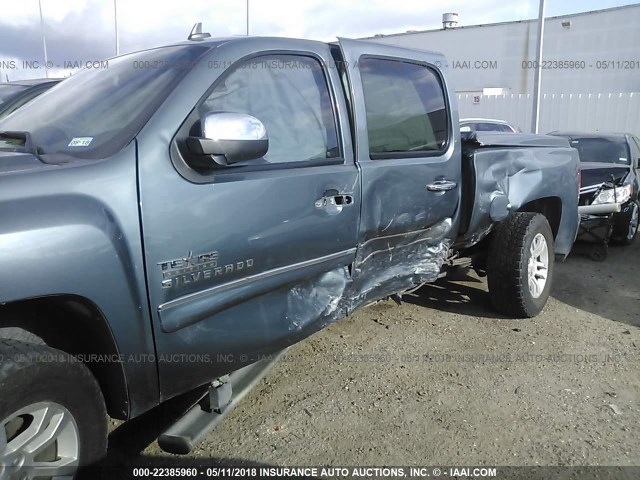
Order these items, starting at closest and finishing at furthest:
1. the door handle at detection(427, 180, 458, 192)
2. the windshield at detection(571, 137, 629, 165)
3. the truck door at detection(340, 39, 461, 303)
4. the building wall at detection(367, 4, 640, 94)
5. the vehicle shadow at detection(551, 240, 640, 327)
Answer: the truck door at detection(340, 39, 461, 303)
the door handle at detection(427, 180, 458, 192)
the vehicle shadow at detection(551, 240, 640, 327)
the windshield at detection(571, 137, 629, 165)
the building wall at detection(367, 4, 640, 94)

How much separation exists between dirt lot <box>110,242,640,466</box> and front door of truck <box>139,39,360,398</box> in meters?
0.53

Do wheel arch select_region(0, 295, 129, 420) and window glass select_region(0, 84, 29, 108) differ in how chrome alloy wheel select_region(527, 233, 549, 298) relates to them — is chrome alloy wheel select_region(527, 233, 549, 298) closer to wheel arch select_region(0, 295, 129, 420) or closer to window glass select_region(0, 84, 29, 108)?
wheel arch select_region(0, 295, 129, 420)

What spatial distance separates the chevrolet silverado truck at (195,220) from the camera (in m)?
1.87

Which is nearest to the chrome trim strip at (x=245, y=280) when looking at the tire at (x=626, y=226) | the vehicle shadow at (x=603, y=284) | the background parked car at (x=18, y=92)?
the vehicle shadow at (x=603, y=284)

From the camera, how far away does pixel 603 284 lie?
222 inches

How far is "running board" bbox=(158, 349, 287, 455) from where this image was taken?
2.36 m

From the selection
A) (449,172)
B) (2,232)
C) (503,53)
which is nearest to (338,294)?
(449,172)

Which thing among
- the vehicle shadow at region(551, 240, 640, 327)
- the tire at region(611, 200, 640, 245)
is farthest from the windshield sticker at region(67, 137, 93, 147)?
the tire at region(611, 200, 640, 245)

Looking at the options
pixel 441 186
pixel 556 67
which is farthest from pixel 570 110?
pixel 441 186

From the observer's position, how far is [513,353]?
3.87 meters

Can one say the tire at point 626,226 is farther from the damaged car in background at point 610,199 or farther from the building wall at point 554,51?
the building wall at point 554,51

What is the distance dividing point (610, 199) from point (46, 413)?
6802 mm

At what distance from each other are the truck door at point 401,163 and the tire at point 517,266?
61 centimetres

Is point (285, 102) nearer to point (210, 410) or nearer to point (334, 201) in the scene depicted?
point (334, 201)
